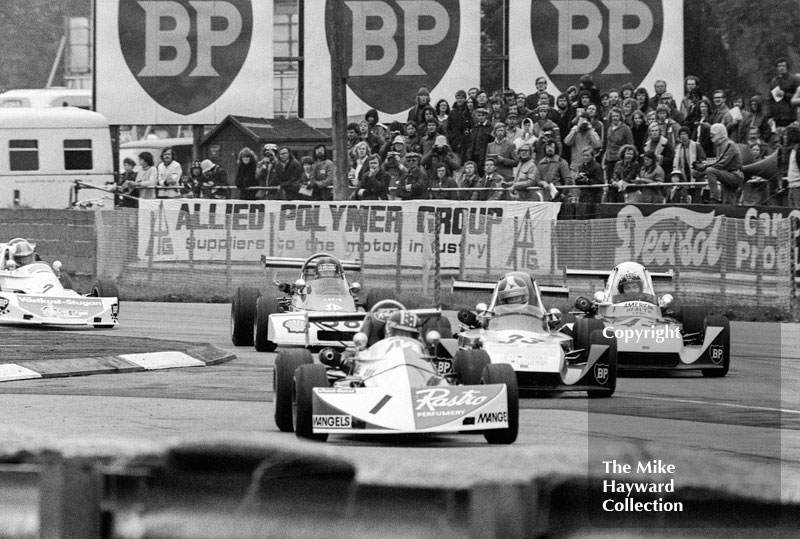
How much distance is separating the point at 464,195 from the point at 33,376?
12.0 metres

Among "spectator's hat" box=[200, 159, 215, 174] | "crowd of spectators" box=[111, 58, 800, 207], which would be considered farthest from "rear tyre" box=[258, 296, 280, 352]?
"spectator's hat" box=[200, 159, 215, 174]

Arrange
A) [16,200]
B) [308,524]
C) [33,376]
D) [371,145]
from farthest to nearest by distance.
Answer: [16,200] → [371,145] → [33,376] → [308,524]

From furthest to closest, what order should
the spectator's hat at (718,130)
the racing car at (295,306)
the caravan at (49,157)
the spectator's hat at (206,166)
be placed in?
the caravan at (49,157)
the spectator's hat at (206,166)
the spectator's hat at (718,130)
the racing car at (295,306)

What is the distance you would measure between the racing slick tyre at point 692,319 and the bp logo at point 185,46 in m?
16.4

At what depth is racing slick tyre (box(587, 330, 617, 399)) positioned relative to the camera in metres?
12.4


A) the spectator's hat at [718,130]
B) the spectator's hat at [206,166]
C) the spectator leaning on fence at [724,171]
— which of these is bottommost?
the spectator leaning on fence at [724,171]

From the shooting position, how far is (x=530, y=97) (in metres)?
24.9

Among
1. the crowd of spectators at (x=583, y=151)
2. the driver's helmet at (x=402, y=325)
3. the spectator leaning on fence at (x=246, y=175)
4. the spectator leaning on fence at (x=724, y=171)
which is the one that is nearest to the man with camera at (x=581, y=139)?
the crowd of spectators at (x=583, y=151)

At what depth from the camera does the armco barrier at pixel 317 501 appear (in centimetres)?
570

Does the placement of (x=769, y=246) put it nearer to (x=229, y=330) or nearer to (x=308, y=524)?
(x=229, y=330)

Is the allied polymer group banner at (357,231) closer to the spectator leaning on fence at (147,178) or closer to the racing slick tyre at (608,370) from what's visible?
the spectator leaning on fence at (147,178)

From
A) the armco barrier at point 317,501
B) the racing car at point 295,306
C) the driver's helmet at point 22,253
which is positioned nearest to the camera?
the armco barrier at point 317,501

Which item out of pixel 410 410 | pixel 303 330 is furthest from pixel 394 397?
pixel 303 330

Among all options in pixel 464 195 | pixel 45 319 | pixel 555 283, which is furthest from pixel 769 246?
pixel 45 319
